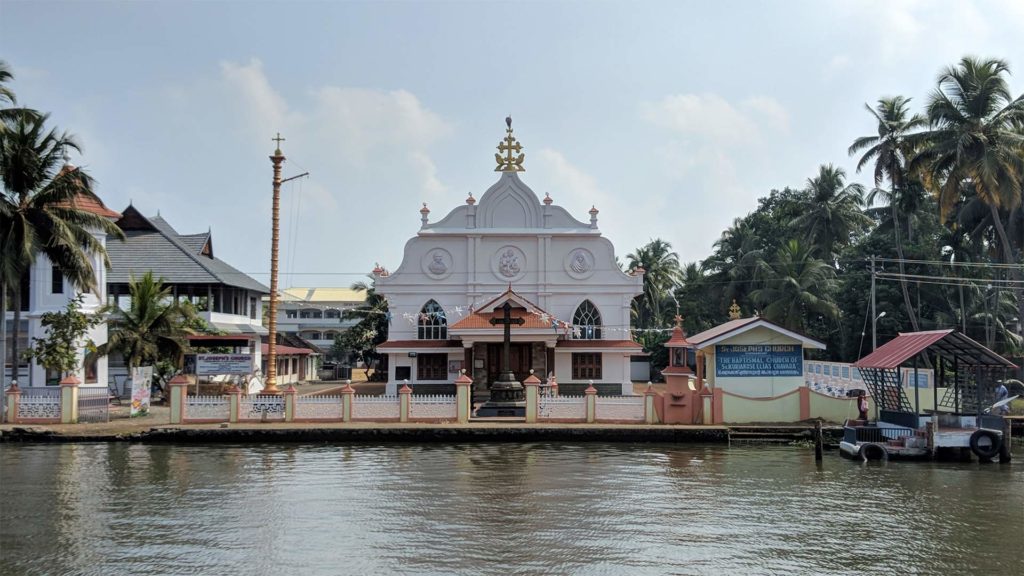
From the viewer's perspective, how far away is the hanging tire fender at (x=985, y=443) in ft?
57.8

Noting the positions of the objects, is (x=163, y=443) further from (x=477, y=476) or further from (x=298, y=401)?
(x=477, y=476)

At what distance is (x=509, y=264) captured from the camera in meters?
33.1

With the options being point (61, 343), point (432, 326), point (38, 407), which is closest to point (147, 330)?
point (61, 343)

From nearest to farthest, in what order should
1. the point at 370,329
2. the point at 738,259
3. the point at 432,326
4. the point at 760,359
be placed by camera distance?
1. the point at 760,359
2. the point at 432,326
3. the point at 370,329
4. the point at 738,259

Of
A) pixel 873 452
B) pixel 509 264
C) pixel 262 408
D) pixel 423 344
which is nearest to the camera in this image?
pixel 873 452

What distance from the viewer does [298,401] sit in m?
22.5

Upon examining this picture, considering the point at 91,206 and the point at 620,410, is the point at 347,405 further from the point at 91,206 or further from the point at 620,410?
the point at 91,206

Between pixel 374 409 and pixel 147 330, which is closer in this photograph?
pixel 374 409

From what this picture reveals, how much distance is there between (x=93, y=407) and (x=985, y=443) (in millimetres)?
23395

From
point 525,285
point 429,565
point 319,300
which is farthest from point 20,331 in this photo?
point 319,300

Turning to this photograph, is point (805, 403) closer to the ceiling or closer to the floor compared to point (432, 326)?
closer to the floor

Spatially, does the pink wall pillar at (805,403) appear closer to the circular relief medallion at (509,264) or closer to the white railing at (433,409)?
the white railing at (433,409)

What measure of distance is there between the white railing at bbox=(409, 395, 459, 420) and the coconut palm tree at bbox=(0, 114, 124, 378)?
10.7 meters

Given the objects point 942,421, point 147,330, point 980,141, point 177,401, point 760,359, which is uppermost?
point 980,141
